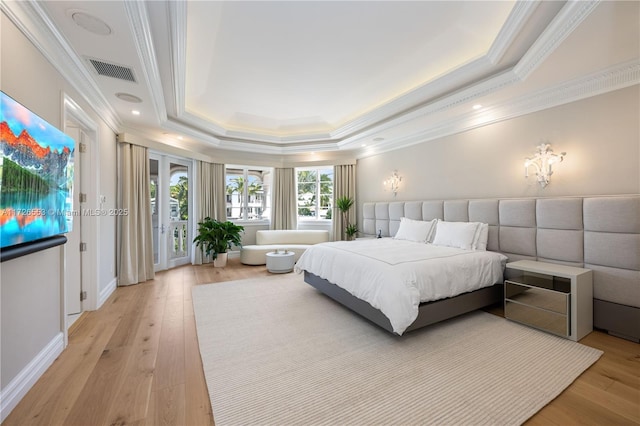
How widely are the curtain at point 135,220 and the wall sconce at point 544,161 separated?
19.3 ft

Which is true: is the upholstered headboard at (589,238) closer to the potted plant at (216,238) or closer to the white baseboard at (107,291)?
the potted plant at (216,238)

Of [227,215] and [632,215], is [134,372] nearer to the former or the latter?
[632,215]

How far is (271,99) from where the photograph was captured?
4.49 m

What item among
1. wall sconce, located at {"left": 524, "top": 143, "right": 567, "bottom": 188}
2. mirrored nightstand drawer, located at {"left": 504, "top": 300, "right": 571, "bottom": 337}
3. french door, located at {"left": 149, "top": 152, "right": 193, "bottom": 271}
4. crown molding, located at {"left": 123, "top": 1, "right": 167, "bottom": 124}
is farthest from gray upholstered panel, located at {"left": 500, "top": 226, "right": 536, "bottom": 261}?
french door, located at {"left": 149, "top": 152, "right": 193, "bottom": 271}

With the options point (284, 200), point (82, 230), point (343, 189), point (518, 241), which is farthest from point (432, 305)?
point (284, 200)

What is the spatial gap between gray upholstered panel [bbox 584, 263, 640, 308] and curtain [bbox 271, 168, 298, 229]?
5.63 meters

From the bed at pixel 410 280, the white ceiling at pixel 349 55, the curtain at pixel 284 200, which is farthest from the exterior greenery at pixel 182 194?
the bed at pixel 410 280

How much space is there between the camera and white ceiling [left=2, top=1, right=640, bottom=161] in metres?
2.10

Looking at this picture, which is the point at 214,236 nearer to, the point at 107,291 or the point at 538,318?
the point at 107,291

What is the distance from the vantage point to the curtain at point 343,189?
661 cm

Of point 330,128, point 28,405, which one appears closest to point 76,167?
point 28,405

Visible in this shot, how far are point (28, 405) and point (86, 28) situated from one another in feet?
8.90

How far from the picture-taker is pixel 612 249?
2.57 metres

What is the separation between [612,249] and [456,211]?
1.78m
